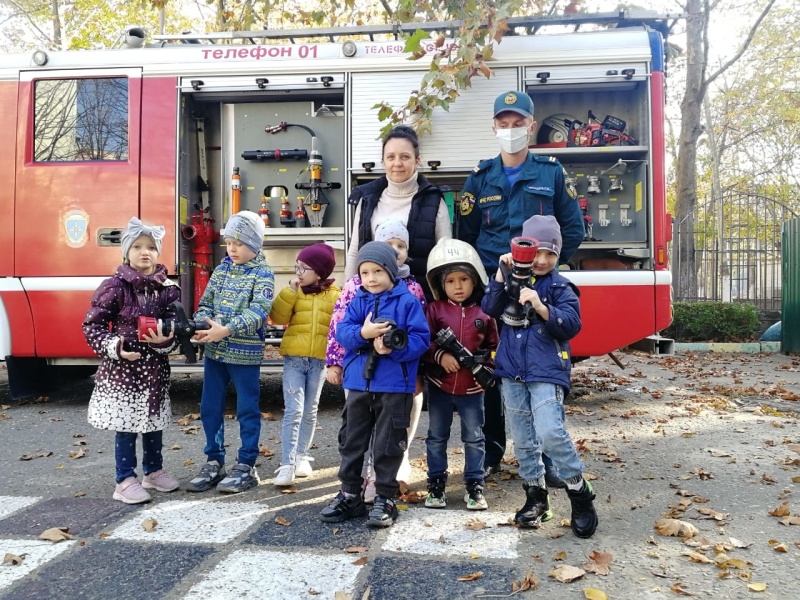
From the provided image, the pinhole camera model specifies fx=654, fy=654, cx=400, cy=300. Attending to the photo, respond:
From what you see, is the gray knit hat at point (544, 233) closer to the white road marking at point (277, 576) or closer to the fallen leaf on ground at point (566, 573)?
the fallen leaf on ground at point (566, 573)

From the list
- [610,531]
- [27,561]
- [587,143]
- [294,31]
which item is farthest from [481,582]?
[294,31]

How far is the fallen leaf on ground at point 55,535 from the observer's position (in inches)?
126

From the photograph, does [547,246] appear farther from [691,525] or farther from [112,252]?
[112,252]

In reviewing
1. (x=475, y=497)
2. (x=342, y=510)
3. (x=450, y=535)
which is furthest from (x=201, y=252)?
(x=450, y=535)

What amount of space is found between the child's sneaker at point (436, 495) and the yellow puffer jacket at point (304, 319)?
1.08 meters

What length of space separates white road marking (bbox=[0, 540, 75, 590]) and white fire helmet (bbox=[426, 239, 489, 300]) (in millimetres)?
2292

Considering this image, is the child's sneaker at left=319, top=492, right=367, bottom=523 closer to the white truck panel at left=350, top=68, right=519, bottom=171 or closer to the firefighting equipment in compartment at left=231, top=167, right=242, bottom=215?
the white truck panel at left=350, top=68, right=519, bottom=171

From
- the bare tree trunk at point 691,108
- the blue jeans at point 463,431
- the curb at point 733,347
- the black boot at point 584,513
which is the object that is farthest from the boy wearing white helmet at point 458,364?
the bare tree trunk at point 691,108

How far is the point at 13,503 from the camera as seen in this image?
3.80m

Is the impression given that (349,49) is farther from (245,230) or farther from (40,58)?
(40,58)

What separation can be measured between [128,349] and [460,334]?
1.91 metres

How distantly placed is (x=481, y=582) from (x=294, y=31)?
5074 millimetres

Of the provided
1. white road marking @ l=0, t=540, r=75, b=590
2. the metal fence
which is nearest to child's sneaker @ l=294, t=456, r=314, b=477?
white road marking @ l=0, t=540, r=75, b=590

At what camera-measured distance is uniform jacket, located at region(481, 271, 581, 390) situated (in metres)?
3.20
